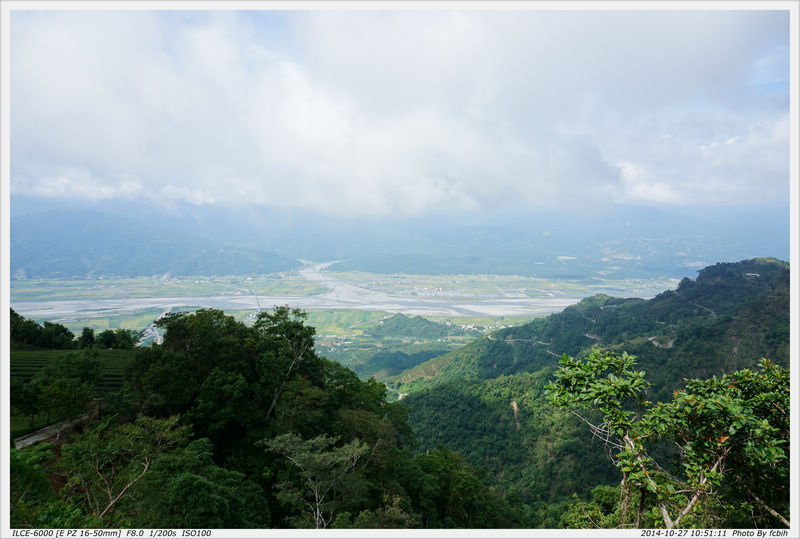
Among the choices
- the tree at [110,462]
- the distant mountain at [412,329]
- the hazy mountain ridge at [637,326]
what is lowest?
the distant mountain at [412,329]

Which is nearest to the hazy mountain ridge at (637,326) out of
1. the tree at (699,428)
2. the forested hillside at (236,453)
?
the forested hillside at (236,453)

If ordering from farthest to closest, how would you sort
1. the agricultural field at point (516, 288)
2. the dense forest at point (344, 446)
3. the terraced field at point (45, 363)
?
the agricultural field at point (516, 288)
the terraced field at point (45, 363)
the dense forest at point (344, 446)

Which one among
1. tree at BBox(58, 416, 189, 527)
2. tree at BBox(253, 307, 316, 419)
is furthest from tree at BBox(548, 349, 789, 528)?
tree at BBox(253, 307, 316, 419)

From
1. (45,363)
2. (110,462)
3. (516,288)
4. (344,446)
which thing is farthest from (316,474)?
(516,288)

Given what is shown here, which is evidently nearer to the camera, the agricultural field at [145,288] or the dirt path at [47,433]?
the dirt path at [47,433]

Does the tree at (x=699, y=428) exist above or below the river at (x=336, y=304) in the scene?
above

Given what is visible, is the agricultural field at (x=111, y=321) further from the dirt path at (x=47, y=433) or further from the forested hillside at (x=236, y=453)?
the forested hillside at (x=236, y=453)
